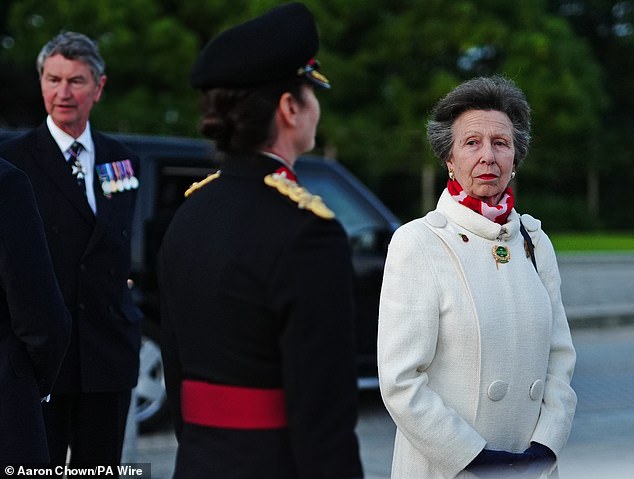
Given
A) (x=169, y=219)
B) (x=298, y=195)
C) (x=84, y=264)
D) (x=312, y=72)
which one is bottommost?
(x=169, y=219)

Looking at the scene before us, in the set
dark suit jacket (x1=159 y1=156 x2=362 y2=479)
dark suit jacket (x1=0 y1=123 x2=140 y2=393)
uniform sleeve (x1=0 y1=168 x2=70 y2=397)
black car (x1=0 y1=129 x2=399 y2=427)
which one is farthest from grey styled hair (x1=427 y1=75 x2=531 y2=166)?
black car (x1=0 y1=129 x2=399 y2=427)

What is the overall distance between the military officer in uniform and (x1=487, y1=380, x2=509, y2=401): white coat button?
830mm

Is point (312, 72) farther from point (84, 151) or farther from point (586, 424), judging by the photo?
point (586, 424)

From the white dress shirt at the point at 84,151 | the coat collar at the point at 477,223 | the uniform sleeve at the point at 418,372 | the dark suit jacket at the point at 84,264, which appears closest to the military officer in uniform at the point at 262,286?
the uniform sleeve at the point at 418,372

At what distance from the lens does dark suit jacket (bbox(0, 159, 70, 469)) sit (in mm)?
3182

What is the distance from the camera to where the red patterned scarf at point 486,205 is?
120 inches

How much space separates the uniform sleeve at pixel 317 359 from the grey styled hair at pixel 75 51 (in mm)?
2419

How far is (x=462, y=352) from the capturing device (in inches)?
113

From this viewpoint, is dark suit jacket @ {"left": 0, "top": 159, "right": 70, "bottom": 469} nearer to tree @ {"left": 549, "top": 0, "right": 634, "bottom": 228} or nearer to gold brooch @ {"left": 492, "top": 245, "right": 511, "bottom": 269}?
gold brooch @ {"left": 492, "top": 245, "right": 511, "bottom": 269}

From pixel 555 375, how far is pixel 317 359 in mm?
1168

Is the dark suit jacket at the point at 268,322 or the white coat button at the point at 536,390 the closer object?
the dark suit jacket at the point at 268,322

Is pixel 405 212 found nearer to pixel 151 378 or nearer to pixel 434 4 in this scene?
pixel 434 4

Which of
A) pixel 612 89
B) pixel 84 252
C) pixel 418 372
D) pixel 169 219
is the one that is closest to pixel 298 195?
pixel 418 372

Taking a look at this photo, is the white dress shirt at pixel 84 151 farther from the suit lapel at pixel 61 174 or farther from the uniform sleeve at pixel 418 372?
the uniform sleeve at pixel 418 372
